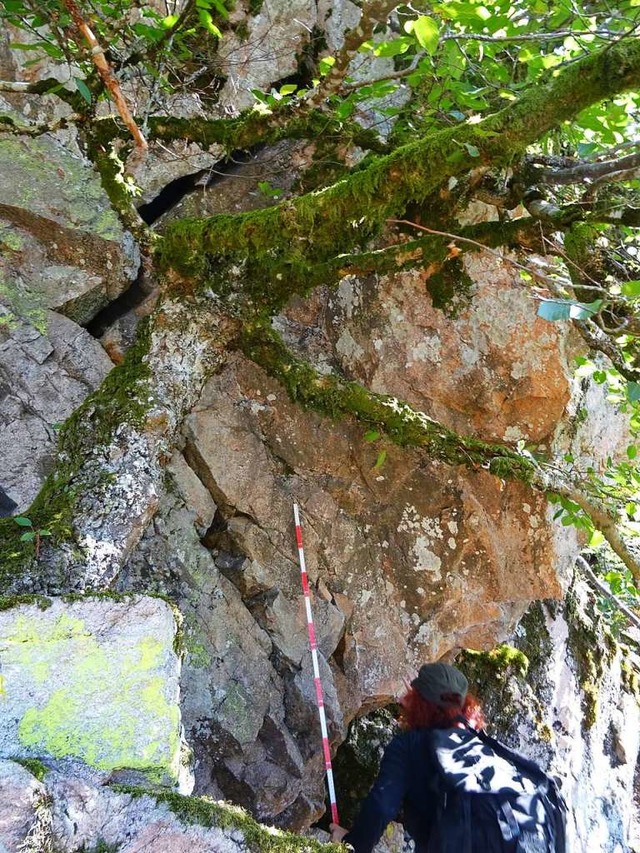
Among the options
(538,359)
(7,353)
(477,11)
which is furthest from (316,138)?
(7,353)

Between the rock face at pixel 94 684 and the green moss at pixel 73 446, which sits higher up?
the green moss at pixel 73 446

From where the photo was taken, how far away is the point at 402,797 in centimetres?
347

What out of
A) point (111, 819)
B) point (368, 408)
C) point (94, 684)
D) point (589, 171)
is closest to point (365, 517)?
point (368, 408)

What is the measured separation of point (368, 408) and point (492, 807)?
2900 mm

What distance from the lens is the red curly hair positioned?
360 cm

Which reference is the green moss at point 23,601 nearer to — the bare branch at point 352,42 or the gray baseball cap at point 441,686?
the gray baseball cap at point 441,686

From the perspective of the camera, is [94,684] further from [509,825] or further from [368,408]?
[368,408]

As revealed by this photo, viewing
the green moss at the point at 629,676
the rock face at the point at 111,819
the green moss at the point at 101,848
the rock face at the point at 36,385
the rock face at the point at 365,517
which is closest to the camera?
the rock face at the point at 111,819

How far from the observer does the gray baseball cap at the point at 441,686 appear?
3.64m

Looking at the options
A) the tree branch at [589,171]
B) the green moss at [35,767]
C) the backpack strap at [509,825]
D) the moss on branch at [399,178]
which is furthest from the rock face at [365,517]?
the green moss at [35,767]

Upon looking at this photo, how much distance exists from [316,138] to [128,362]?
322 centimetres

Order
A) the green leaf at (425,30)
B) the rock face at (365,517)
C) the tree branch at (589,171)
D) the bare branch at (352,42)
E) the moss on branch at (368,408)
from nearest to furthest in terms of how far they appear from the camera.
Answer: the green leaf at (425,30) < the tree branch at (589,171) < the bare branch at (352,42) < the moss on branch at (368,408) < the rock face at (365,517)

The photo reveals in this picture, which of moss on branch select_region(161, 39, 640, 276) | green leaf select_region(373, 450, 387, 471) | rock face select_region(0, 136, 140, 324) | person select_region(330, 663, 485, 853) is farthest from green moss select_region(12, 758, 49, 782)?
rock face select_region(0, 136, 140, 324)

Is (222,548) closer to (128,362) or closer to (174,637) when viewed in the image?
(128,362)
